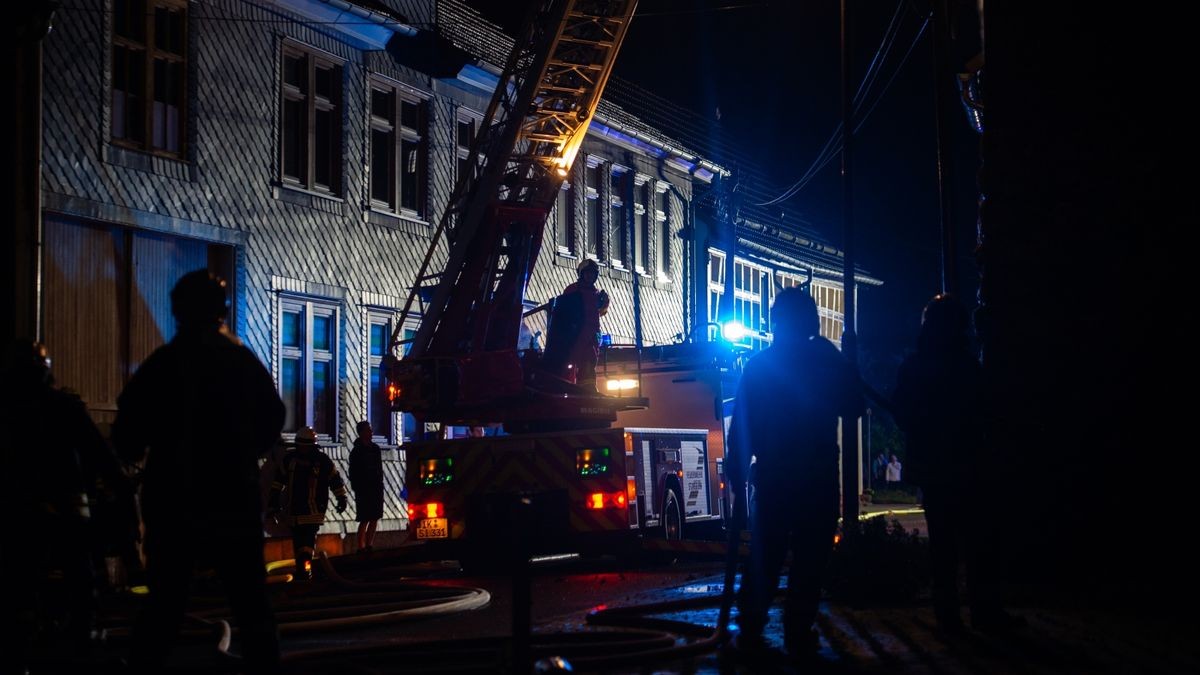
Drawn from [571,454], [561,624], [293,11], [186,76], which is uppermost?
[293,11]

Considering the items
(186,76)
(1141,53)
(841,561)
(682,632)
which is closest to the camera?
(682,632)

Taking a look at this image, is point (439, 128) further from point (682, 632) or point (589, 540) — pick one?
point (682, 632)

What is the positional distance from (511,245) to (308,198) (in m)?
5.46

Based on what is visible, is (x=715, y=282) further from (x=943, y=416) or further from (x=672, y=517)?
(x=943, y=416)

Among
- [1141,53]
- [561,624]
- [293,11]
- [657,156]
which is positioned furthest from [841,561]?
→ [657,156]

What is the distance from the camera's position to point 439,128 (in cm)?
2709

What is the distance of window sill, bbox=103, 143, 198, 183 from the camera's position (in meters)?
19.6

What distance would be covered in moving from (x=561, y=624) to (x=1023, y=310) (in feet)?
13.3

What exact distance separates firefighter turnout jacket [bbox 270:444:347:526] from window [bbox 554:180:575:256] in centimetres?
1332

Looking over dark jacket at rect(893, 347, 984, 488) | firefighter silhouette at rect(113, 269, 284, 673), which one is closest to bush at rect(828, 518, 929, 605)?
dark jacket at rect(893, 347, 984, 488)

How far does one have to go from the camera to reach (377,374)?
25594mm

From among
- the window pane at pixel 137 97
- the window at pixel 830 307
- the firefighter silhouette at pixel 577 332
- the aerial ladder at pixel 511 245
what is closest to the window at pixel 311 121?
the window pane at pixel 137 97

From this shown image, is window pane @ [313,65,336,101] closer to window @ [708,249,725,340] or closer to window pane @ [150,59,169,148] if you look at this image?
window pane @ [150,59,169,148]

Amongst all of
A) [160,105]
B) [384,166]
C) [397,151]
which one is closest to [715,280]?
[397,151]
